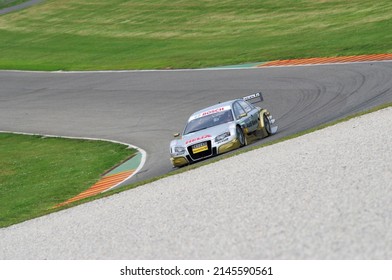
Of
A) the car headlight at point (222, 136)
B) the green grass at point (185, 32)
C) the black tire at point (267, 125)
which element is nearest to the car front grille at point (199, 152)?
the car headlight at point (222, 136)

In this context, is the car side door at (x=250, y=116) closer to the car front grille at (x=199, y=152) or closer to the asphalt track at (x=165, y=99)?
the asphalt track at (x=165, y=99)

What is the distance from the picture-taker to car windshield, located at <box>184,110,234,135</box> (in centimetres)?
2513

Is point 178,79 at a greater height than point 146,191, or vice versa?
point 146,191

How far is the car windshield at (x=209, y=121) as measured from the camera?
25.1 metres

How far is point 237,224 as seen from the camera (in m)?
14.6

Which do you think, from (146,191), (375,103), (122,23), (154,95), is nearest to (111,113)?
(154,95)

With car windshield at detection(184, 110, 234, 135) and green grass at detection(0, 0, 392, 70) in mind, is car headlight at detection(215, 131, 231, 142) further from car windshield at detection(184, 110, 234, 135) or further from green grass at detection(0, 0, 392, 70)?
green grass at detection(0, 0, 392, 70)

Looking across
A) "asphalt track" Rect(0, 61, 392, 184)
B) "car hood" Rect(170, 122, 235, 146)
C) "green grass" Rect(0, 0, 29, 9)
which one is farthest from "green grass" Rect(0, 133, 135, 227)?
"green grass" Rect(0, 0, 29, 9)

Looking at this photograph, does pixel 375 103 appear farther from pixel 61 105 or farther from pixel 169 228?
pixel 61 105

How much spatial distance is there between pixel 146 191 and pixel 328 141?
13.8ft

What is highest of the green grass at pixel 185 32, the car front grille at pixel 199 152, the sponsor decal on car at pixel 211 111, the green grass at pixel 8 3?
the sponsor decal on car at pixel 211 111

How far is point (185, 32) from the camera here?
185ft

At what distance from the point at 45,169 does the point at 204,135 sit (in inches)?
237
